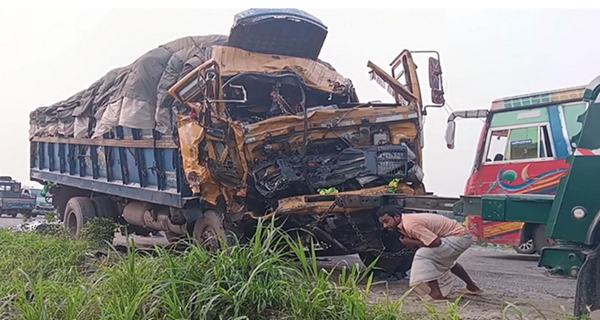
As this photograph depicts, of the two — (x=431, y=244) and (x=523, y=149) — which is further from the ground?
(x=523, y=149)

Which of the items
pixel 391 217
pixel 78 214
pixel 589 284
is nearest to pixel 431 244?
pixel 391 217

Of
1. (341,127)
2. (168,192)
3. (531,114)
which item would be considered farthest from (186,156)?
(531,114)

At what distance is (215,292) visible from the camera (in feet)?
14.3

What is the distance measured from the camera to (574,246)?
15.1 feet

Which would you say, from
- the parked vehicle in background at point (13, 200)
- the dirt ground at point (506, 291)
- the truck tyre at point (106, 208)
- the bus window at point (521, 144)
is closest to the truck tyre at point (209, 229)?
the dirt ground at point (506, 291)

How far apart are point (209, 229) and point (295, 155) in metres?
1.40

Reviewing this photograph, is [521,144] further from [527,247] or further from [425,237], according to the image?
[425,237]

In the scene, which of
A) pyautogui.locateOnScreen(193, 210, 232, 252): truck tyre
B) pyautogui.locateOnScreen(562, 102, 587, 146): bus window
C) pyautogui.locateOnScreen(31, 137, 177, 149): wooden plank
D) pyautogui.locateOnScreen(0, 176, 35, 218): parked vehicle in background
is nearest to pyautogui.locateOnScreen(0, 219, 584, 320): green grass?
pyautogui.locateOnScreen(193, 210, 232, 252): truck tyre

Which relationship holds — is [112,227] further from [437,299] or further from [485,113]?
[485,113]

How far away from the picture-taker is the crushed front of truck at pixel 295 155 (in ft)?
22.5

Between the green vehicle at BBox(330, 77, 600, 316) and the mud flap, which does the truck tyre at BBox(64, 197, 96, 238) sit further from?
the mud flap

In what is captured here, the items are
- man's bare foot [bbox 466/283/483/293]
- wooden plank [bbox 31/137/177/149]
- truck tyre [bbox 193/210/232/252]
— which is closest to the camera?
man's bare foot [bbox 466/283/483/293]

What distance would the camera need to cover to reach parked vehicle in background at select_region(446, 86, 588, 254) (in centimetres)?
967

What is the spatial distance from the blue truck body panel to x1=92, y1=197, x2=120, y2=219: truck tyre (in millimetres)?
246
